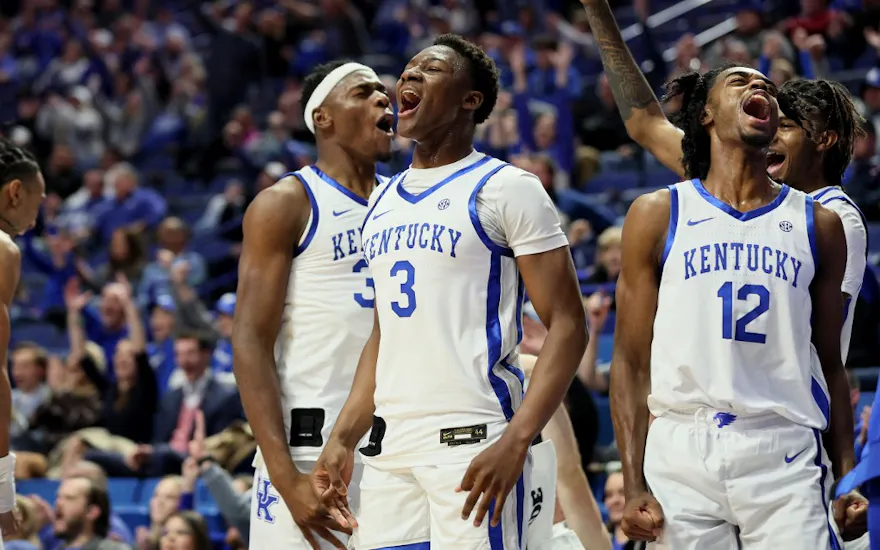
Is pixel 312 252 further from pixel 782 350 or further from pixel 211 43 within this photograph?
pixel 211 43

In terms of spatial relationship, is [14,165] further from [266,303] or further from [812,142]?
[812,142]

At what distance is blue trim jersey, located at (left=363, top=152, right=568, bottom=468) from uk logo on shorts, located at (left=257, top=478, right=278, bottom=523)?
747mm

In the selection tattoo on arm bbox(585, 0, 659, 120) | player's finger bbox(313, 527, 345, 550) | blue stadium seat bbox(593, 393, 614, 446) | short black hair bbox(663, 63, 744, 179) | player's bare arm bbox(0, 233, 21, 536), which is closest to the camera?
short black hair bbox(663, 63, 744, 179)

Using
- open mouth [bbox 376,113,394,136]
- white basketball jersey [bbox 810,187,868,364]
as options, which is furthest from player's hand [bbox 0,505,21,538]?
white basketball jersey [bbox 810,187,868,364]

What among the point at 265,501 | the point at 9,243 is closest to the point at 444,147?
the point at 265,501

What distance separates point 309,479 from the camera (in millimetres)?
4590

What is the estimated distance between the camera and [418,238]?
4145 millimetres

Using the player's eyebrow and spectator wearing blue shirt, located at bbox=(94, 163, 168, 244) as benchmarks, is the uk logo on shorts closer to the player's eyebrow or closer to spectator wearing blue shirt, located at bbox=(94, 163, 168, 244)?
the player's eyebrow

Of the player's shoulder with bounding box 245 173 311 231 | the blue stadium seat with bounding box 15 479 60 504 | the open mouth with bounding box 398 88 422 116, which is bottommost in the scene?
the blue stadium seat with bounding box 15 479 60 504

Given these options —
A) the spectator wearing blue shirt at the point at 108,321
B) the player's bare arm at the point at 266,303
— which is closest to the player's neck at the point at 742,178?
the player's bare arm at the point at 266,303

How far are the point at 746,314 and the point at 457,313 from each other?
0.86 meters

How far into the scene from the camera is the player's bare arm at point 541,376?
389 cm

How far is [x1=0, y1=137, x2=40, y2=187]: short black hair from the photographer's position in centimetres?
538

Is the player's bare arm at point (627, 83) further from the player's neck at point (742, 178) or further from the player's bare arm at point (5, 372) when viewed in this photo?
the player's bare arm at point (5, 372)
